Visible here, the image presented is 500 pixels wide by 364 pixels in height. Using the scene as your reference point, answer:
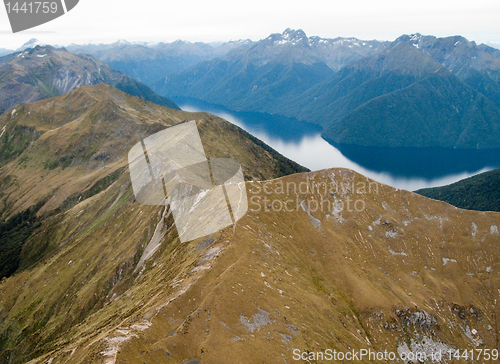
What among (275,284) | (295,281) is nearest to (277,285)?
(275,284)

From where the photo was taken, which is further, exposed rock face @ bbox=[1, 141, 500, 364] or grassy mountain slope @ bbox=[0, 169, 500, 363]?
grassy mountain slope @ bbox=[0, 169, 500, 363]

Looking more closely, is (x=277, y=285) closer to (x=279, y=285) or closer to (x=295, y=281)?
(x=279, y=285)

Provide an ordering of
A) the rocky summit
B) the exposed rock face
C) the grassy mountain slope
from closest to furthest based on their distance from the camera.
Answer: the exposed rock face < the grassy mountain slope < the rocky summit

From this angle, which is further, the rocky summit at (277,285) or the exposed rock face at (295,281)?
the rocky summit at (277,285)

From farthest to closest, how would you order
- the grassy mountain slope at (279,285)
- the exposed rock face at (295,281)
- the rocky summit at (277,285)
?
the rocky summit at (277,285) → the grassy mountain slope at (279,285) → the exposed rock face at (295,281)

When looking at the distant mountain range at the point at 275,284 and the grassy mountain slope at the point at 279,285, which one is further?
the distant mountain range at the point at 275,284

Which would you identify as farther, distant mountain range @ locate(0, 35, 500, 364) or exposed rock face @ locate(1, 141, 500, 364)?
distant mountain range @ locate(0, 35, 500, 364)

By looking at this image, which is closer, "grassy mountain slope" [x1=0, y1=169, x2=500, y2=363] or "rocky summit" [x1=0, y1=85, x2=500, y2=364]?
"grassy mountain slope" [x1=0, y1=169, x2=500, y2=363]

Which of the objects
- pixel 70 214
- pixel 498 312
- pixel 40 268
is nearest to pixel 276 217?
pixel 498 312

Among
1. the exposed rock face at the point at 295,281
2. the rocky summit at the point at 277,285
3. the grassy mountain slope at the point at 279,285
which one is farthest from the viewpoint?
the rocky summit at the point at 277,285

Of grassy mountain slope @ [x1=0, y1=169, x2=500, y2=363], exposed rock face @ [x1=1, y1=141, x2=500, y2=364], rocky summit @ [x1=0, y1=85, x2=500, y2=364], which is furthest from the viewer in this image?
rocky summit @ [x1=0, y1=85, x2=500, y2=364]

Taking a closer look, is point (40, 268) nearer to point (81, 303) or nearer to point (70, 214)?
point (70, 214)

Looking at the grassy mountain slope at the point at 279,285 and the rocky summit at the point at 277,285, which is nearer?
the grassy mountain slope at the point at 279,285
